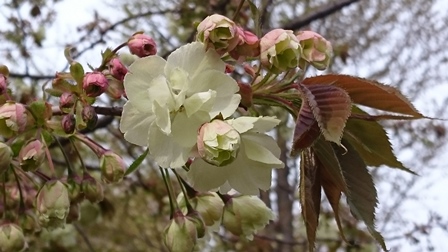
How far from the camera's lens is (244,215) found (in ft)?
3.72

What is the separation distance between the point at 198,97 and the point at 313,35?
0.57 ft

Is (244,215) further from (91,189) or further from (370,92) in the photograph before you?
(370,92)

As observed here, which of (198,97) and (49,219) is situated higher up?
(198,97)

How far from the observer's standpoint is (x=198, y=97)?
2.61 feet

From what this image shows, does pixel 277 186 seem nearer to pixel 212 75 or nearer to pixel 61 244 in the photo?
pixel 61 244

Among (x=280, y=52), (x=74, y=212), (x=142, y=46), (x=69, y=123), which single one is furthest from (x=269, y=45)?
(x=74, y=212)

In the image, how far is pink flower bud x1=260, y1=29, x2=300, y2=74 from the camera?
31.1 inches

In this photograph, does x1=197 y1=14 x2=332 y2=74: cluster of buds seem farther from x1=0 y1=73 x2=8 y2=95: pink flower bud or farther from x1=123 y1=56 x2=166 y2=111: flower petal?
x1=0 y1=73 x2=8 y2=95: pink flower bud

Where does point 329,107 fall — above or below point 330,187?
above

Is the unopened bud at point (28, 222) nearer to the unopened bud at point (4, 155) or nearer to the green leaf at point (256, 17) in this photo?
the unopened bud at point (4, 155)

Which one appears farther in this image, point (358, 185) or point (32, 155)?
point (32, 155)

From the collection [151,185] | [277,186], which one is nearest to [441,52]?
[277,186]

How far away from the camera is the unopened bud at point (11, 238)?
3.76 ft

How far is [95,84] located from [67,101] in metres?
0.07
